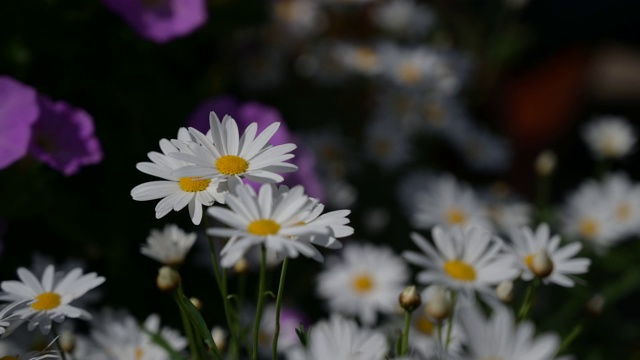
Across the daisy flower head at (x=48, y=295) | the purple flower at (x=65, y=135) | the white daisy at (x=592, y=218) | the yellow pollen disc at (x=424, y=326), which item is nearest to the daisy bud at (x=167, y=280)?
the daisy flower head at (x=48, y=295)

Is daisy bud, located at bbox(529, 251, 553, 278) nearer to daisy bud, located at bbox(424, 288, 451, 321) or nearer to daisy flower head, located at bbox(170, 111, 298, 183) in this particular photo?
daisy bud, located at bbox(424, 288, 451, 321)

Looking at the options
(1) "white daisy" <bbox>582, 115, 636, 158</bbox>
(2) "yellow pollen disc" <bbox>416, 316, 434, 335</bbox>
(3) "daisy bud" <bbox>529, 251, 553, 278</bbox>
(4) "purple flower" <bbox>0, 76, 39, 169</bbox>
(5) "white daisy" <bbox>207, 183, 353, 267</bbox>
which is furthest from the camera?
(1) "white daisy" <bbox>582, 115, 636, 158</bbox>

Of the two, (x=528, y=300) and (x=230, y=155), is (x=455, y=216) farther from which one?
(x=230, y=155)

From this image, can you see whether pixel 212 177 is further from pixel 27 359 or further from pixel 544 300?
pixel 544 300

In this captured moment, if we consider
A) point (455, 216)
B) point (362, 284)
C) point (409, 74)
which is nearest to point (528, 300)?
point (362, 284)

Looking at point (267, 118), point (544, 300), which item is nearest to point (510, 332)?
point (267, 118)

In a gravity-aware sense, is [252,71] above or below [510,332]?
above

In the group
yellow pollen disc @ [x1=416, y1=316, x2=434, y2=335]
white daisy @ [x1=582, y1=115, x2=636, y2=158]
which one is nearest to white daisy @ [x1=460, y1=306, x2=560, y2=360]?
yellow pollen disc @ [x1=416, y1=316, x2=434, y2=335]
